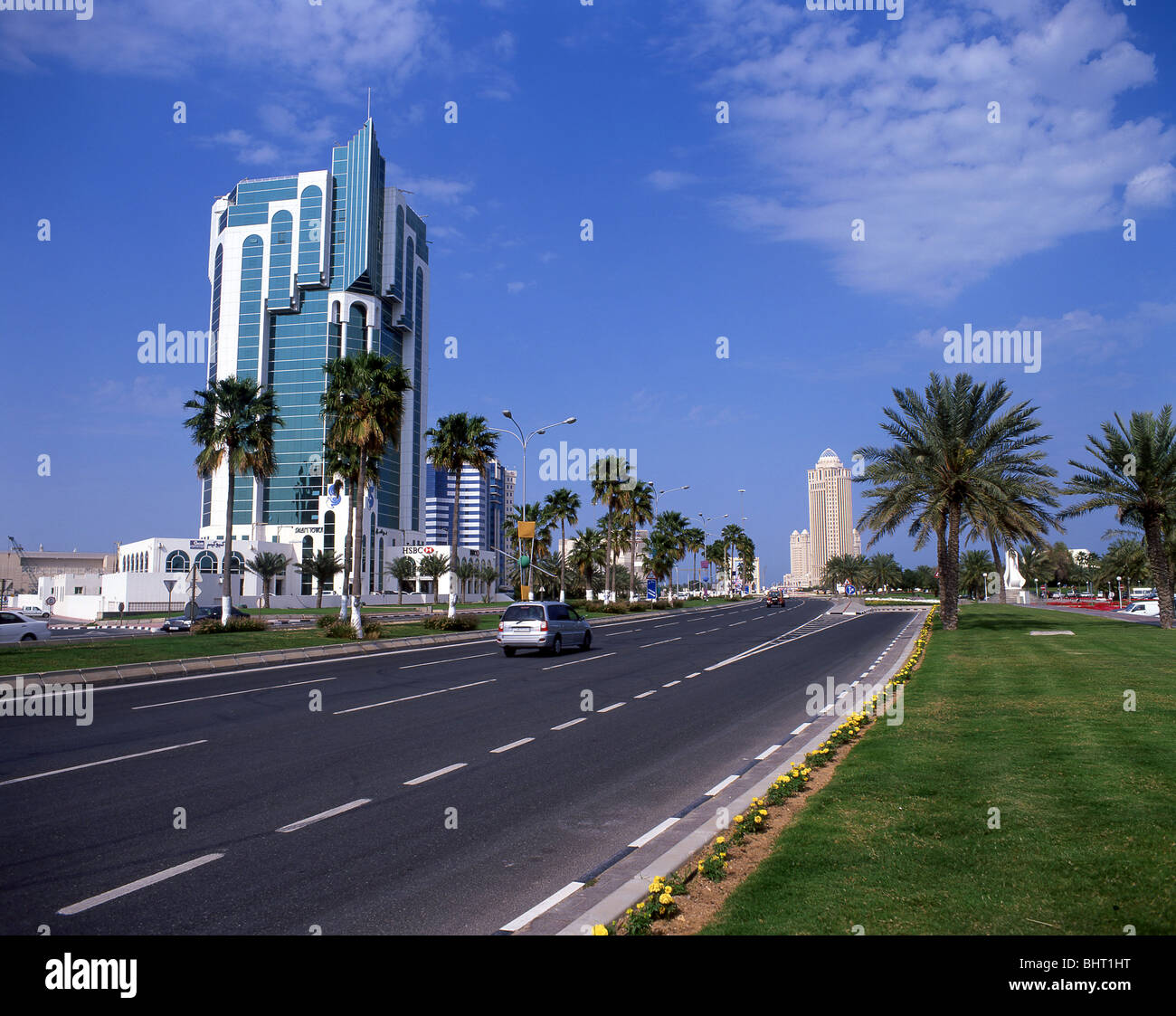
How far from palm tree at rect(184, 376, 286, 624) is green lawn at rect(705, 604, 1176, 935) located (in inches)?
1325

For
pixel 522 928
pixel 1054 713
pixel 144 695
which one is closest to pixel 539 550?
pixel 144 695

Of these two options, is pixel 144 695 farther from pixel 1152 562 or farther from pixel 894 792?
pixel 1152 562

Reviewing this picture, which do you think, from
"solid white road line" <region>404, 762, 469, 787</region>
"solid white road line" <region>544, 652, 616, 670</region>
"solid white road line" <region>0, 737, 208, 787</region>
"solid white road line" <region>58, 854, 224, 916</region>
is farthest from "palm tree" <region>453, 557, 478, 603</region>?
"solid white road line" <region>58, 854, 224, 916</region>

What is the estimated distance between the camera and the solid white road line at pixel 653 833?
6930mm

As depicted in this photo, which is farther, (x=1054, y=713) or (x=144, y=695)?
(x=144, y=695)

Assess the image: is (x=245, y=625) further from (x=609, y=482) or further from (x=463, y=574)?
(x=463, y=574)

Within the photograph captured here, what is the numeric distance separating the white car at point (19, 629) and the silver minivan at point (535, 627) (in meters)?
18.8

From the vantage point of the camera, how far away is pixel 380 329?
399ft

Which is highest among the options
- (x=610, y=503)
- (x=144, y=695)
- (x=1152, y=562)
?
(x=610, y=503)

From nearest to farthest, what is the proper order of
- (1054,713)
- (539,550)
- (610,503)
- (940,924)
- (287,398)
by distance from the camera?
(940,924)
(1054,713)
(610,503)
(539,550)
(287,398)

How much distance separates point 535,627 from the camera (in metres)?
26.4

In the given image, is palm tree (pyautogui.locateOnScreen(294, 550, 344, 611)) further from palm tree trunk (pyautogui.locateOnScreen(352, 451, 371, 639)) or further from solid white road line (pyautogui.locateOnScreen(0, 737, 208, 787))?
solid white road line (pyautogui.locateOnScreen(0, 737, 208, 787))

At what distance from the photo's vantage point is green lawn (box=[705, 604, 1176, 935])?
4.82m
